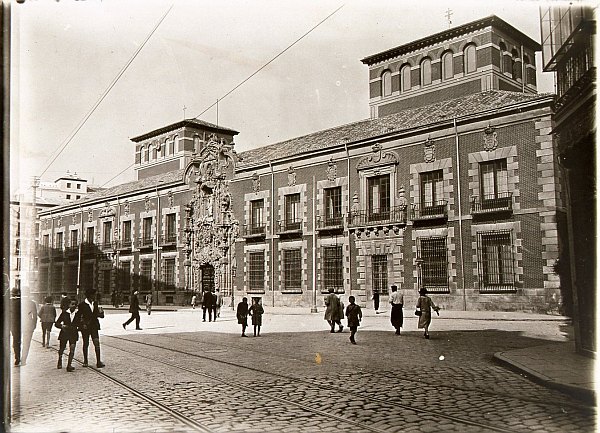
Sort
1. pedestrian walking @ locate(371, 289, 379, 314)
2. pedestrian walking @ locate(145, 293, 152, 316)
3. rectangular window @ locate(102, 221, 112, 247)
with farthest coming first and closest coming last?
pedestrian walking @ locate(145, 293, 152, 316), rectangular window @ locate(102, 221, 112, 247), pedestrian walking @ locate(371, 289, 379, 314)

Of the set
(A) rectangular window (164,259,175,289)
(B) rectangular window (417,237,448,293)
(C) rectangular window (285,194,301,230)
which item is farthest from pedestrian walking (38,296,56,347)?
(C) rectangular window (285,194,301,230)

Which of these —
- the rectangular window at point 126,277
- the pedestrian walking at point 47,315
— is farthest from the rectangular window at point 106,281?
the pedestrian walking at point 47,315

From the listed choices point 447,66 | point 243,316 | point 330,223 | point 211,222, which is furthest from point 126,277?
point 447,66

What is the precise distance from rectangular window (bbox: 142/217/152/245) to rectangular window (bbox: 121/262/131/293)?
1241 millimetres

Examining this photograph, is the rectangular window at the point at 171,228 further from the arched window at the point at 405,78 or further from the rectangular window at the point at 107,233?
the arched window at the point at 405,78

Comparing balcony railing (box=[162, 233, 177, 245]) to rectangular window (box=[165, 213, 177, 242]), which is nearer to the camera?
balcony railing (box=[162, 233, 177, 245])

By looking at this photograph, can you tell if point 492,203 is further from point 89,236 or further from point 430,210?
point 89,236

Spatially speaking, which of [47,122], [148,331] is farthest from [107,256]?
[47,122]

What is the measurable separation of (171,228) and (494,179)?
1769 cm

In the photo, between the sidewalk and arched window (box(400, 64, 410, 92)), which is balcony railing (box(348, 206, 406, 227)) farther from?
the sidewalk

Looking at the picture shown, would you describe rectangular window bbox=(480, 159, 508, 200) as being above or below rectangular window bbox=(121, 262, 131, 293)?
above

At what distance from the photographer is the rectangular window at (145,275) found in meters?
19.7

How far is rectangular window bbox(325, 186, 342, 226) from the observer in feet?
68.0

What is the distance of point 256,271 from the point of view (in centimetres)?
2727
